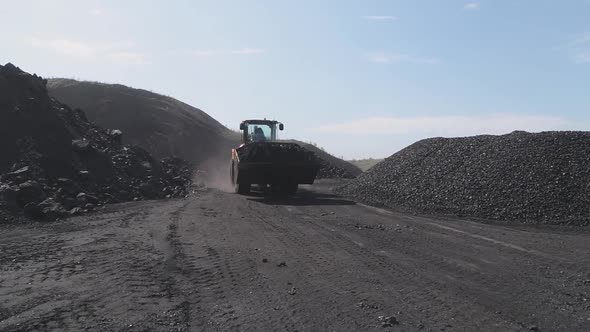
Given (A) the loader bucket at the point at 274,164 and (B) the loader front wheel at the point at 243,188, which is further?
(B) the loader front wheel at the point at 243,188

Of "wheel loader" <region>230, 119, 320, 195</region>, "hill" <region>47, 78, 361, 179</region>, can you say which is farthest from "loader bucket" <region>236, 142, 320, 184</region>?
"hill" <region>47, 78, 361, 179</region>

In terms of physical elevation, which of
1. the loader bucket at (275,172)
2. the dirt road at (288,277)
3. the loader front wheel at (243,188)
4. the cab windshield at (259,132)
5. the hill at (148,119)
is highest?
the hill at (148,119)

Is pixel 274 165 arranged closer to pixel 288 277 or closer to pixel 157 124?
pixel 288 277

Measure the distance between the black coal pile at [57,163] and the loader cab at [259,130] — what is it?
11.5ft

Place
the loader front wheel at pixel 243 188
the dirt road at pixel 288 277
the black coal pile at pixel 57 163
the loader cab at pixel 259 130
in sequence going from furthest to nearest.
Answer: the loader cab at pixel 259 130 < the loader front wheel at pixel 243 188 < the black coal pile at pixel 57 163 < the dirt road at pixel 288 277

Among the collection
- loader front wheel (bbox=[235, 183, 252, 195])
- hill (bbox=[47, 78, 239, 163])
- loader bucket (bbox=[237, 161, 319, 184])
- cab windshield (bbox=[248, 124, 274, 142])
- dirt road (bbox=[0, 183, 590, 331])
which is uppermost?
hill (bbox=[47, 78, 239, 163])

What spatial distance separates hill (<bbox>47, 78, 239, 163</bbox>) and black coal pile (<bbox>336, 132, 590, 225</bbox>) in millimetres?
19312

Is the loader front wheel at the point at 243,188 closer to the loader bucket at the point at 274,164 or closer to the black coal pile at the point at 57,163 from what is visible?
the loader bucket at the point at 274,164

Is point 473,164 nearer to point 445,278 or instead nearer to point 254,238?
point 254,238

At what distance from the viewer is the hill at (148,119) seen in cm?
3925

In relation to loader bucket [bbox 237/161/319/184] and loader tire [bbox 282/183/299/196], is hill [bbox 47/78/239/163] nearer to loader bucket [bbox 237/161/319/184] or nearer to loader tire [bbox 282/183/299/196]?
loader tire [bbox 282/183/299/196]

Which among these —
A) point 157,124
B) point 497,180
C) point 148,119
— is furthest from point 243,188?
point 148,119

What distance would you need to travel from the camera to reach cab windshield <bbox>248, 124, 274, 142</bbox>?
2454 centimetres

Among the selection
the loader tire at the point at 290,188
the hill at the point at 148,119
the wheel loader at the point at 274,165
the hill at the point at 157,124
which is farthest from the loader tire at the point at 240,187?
the hill at the point at 148,119
